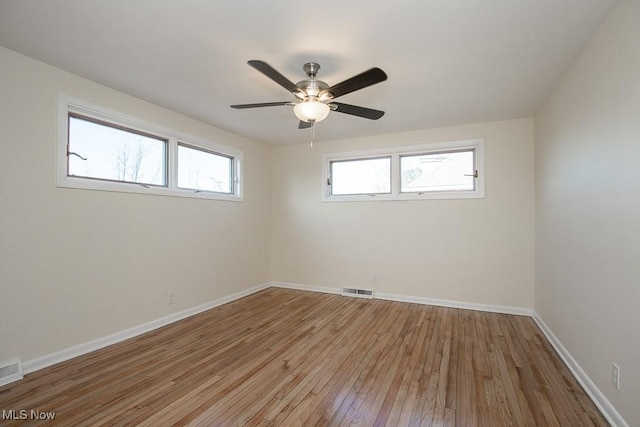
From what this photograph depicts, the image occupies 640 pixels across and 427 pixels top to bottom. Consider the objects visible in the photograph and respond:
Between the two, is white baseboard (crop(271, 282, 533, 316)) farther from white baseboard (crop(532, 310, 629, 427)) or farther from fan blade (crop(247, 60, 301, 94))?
fan blade (crop(247, 60, 301, 94))

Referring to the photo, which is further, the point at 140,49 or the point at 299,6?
the point at 140,49

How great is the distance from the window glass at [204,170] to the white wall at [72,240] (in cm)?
24

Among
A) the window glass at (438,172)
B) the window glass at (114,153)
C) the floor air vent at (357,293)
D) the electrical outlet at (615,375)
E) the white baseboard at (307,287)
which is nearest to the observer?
the electrical outlet at (615,375)

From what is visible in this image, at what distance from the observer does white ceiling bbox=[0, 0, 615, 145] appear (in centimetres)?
171

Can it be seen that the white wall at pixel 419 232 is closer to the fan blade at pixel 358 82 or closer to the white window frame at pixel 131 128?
the white window frame at pixel 131 128

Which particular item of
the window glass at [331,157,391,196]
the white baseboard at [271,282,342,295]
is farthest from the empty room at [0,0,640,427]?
the white baseboard at [271,282,342,295]

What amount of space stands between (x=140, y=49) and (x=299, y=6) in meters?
1.33

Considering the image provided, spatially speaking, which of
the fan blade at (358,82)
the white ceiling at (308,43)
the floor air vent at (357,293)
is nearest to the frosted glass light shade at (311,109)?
the fan blade at (358,82)

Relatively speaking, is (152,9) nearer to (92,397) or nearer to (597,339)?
(92,397)

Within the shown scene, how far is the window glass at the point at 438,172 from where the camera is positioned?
395 centimetres

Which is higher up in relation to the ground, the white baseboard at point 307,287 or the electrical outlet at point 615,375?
the electrical outlet at point 615,375

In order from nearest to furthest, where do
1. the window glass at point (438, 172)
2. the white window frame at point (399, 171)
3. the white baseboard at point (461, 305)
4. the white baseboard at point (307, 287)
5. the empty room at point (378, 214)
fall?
the empty room at point (378, 214)
the white baseboard at point (461, 305)
the white window frame at point (399, 171)
the window glass at point (438, 172)
the white baseboard at point (307, 287)

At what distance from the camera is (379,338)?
293cm

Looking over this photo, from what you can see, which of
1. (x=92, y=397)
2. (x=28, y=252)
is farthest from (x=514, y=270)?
(x=28, y=252)
